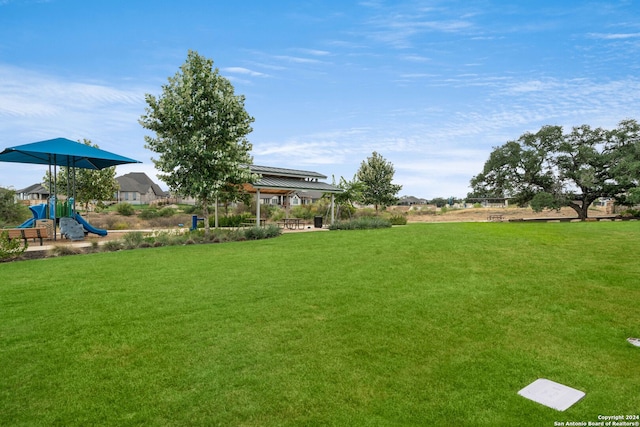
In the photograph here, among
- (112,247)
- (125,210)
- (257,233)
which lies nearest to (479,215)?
(257,233)

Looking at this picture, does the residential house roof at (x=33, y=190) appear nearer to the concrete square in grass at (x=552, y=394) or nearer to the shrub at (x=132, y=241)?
the shrub at (x=132, y=241)

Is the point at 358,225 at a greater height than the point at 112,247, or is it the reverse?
the point at 358,225

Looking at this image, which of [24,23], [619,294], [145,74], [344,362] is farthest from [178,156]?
[619,294]

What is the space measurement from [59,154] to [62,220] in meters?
3.33

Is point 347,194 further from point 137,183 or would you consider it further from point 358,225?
point 137,183

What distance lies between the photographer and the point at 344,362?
357 centimetres

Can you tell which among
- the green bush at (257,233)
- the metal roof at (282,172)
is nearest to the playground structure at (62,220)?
the green bush at (257,233)

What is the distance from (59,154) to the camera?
1291cm

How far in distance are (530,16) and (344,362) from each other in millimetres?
13586

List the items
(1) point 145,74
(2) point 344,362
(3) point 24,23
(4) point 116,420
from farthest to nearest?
(1) point 145,74
(3) point 24,23
(2) point 344,362
(4) point 116,420

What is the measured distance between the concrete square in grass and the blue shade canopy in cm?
1442

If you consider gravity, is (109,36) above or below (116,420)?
above

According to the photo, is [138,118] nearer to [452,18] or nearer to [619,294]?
→ [452,18]

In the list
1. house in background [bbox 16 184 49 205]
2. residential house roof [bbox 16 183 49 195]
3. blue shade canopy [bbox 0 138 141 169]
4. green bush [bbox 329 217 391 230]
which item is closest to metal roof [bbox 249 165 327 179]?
green bush [bbox 329 217 391 230]
